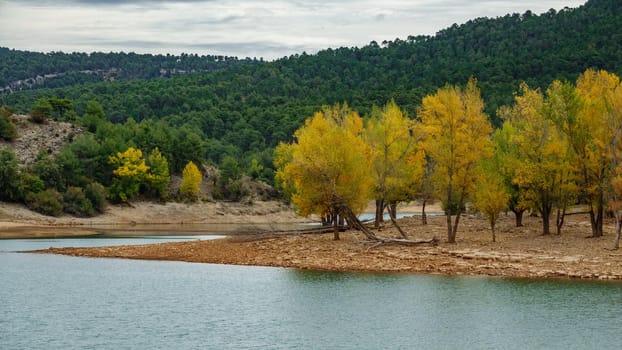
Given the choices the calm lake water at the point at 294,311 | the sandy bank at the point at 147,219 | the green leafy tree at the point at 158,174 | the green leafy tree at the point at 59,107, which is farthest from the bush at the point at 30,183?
the calm lake water at the point at 294,311

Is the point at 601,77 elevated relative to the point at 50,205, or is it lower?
elevated

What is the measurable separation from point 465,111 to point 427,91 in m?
112

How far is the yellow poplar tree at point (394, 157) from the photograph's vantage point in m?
62.3

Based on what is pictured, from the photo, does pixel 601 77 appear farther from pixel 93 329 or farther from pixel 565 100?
pixel 93 329

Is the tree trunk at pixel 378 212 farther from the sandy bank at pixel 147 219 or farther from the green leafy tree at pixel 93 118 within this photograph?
the green leafy tree at pixel 93 118

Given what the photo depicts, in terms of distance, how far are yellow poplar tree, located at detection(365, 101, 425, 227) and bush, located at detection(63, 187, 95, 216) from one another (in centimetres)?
4625

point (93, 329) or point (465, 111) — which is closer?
point (93, 329)

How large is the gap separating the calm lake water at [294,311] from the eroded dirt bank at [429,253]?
6.82 feet

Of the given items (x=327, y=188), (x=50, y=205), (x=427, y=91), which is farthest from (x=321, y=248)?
(x=427, y=91)

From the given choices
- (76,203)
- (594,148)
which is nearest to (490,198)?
(594,148)

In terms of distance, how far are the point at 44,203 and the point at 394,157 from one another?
52.5 meters

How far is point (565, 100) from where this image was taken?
5400 centimetres

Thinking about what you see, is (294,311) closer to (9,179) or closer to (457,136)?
(457,136)

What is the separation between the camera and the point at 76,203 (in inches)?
4016
